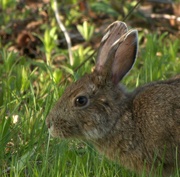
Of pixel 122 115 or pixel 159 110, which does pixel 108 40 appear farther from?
pixel 159 110

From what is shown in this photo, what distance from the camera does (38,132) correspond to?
17.2 feet

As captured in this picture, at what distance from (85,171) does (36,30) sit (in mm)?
4524

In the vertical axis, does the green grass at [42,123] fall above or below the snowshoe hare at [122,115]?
below

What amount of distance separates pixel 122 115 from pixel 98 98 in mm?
235

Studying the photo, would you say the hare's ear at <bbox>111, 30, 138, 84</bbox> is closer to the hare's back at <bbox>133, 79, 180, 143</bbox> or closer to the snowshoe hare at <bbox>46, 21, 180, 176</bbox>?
the snowshoe hare at <bbox>46, 21, 180, 176</bbox>

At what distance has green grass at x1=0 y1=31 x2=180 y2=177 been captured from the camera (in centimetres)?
461

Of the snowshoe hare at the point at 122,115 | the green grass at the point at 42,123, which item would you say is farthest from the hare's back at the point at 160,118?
the green grass at the point at 42,123

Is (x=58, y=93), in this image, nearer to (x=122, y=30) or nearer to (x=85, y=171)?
(x=122, y=30)

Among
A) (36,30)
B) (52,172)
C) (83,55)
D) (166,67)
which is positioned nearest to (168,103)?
(52,172)

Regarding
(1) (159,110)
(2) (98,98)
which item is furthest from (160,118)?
(2) (98,98)

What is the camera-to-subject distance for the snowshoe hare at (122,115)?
462 cm

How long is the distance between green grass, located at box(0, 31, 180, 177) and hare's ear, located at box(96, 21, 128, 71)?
26.9 inches

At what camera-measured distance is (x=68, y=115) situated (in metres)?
4.87

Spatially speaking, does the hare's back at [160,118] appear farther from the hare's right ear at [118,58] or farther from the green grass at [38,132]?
the green grass at [38,132]
